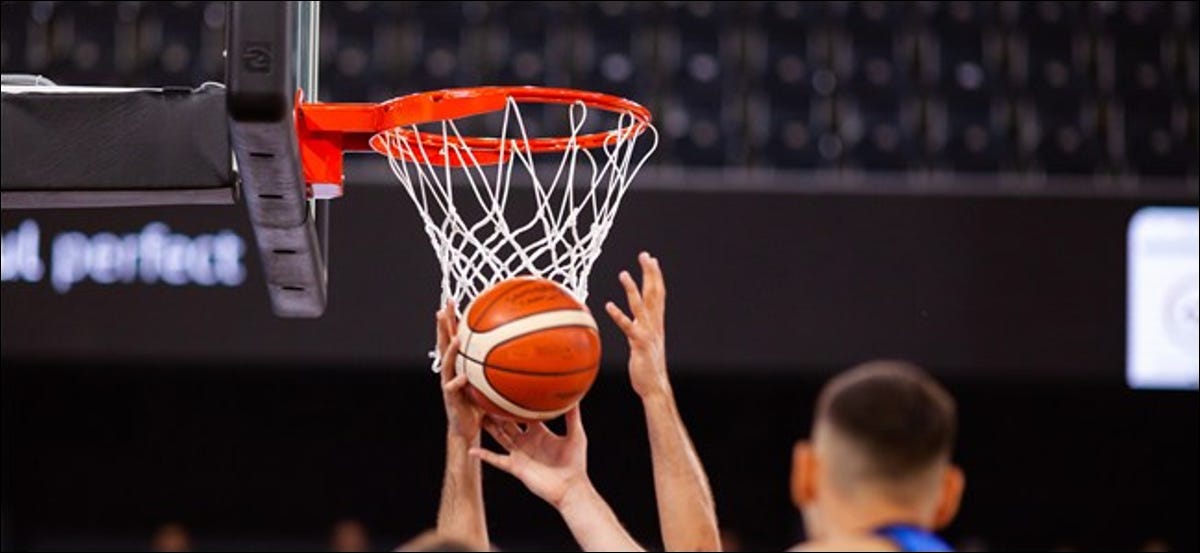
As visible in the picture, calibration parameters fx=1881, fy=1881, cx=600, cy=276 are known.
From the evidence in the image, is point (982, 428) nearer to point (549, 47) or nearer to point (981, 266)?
point (981, 266)

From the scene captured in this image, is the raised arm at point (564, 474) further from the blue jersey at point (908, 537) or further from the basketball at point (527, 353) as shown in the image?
the blue jersey at point (908, 537)

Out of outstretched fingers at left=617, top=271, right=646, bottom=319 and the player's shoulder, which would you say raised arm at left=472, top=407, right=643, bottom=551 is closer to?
outstretched fingers at left=617, top=271, right=646, bottom=319

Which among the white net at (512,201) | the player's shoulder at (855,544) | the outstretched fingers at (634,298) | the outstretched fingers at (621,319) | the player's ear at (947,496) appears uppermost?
the white net at (512,201)

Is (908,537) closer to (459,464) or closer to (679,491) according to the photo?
(679,491)

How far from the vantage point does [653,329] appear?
363 cm

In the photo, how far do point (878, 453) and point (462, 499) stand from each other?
3.86 feet

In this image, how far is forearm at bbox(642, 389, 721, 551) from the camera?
131 inches

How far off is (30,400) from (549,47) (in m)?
3.21

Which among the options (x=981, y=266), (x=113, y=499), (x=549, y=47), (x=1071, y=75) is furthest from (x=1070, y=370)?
(x=113, y=499)

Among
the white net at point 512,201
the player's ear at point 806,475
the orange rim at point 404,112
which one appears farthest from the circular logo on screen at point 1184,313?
the player's ear at point 806,475

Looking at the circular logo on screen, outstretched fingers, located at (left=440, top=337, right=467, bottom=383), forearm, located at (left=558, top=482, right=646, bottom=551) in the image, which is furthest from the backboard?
the circular logo on screen

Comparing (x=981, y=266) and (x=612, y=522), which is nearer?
(x=612, y=522)

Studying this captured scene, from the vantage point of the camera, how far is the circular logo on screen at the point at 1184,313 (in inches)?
322

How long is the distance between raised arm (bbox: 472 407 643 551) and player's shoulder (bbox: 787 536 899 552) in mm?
759
